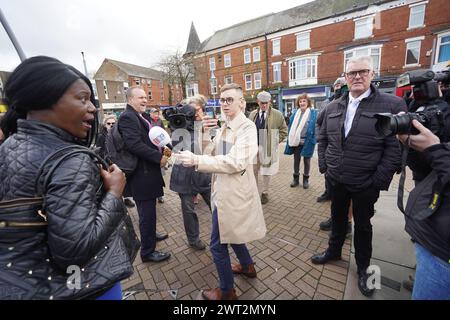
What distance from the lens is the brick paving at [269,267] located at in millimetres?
2348

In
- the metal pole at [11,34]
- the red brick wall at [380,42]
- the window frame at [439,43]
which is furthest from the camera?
the red brick wall at [380,42]

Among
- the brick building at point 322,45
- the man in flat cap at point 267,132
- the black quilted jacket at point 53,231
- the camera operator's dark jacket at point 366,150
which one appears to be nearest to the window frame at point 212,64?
the brick building at point 322,45

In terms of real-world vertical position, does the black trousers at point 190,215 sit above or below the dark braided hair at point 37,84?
below

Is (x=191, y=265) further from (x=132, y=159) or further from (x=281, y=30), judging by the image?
(x=281, y=30)

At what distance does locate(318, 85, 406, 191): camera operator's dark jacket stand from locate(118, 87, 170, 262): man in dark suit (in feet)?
6.87

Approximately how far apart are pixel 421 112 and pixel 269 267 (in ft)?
7.44

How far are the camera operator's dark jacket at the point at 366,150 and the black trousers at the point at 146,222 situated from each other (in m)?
2.34

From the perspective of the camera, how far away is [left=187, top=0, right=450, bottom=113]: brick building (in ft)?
54.0

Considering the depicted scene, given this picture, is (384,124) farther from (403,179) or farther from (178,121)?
(178,121)

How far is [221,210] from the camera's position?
76.2 inches

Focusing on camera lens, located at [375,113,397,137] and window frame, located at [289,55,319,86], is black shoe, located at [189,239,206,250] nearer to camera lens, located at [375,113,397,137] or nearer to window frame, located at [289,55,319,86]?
camera lens, located at [375,113,397,137]

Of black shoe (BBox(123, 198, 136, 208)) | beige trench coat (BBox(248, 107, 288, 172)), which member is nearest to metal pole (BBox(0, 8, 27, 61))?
black shoe (BBox(123, 198, 136, 208))

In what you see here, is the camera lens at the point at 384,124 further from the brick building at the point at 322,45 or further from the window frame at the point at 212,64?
the window frame at the point at 212,64
